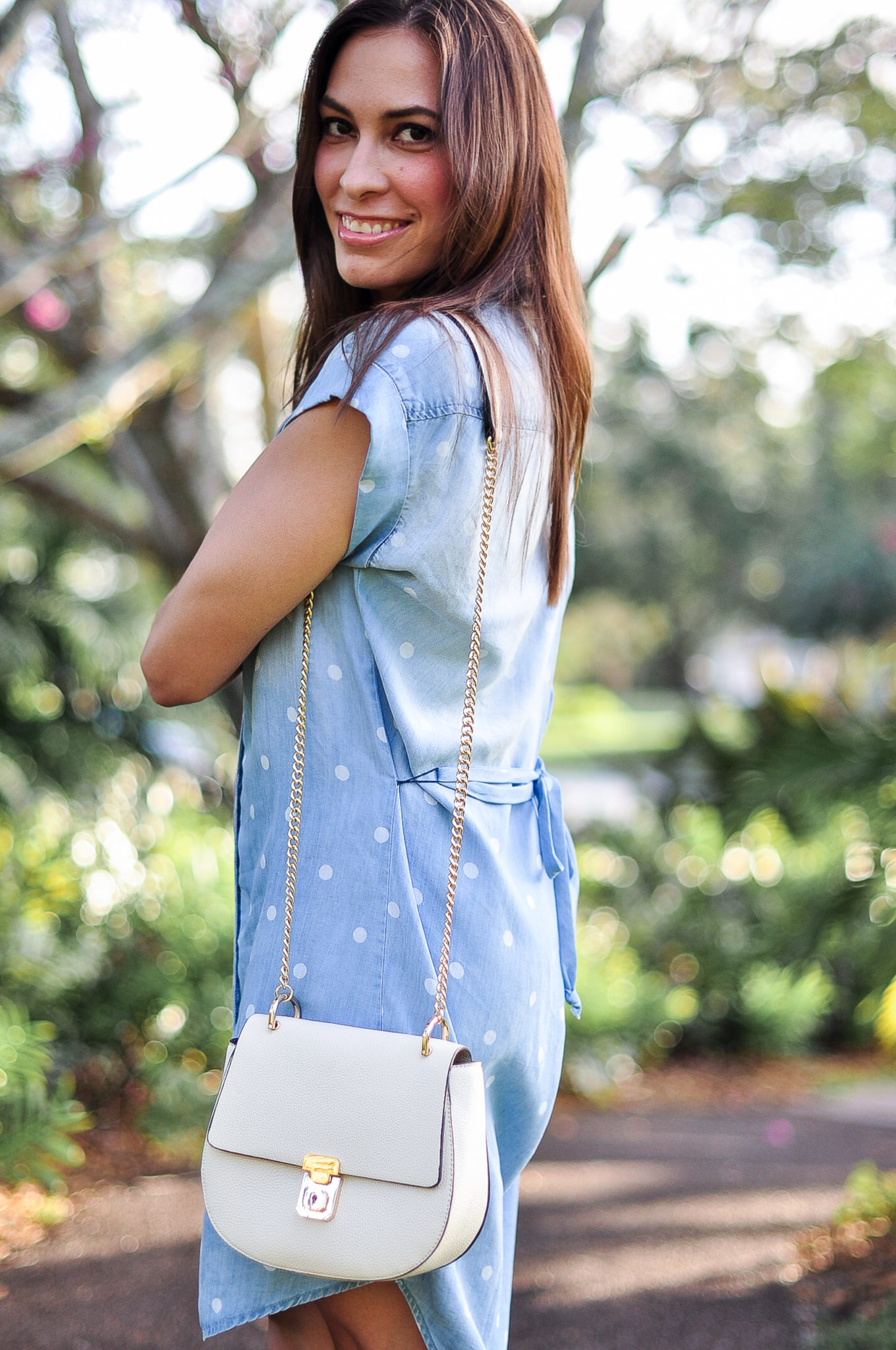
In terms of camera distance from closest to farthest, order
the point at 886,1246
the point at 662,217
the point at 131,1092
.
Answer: the point at 886,1246
the point at 131,1092
the point at 662,217

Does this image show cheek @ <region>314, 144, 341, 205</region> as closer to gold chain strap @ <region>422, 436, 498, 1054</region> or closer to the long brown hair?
the long brown hair

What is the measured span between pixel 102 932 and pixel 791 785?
8.18 ft

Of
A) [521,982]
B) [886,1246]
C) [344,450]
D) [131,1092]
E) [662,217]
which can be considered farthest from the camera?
[662,217]

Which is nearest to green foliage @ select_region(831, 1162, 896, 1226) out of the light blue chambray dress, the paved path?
the paved path

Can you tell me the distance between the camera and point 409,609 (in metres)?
1.25

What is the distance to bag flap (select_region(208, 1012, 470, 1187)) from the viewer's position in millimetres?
1096

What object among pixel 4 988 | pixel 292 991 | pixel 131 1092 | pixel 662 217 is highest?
pixel 662 217

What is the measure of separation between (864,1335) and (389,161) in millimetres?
2406

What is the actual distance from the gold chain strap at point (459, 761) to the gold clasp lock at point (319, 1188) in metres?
0.15

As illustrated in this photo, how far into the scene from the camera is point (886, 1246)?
114 inches


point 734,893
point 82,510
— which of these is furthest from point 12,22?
point 734,893

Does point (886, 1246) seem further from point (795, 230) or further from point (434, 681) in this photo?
point (795, 230)

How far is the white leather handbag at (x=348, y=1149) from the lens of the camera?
1.08 metres

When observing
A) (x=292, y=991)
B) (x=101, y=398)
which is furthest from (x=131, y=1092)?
(x=292, y=991)
